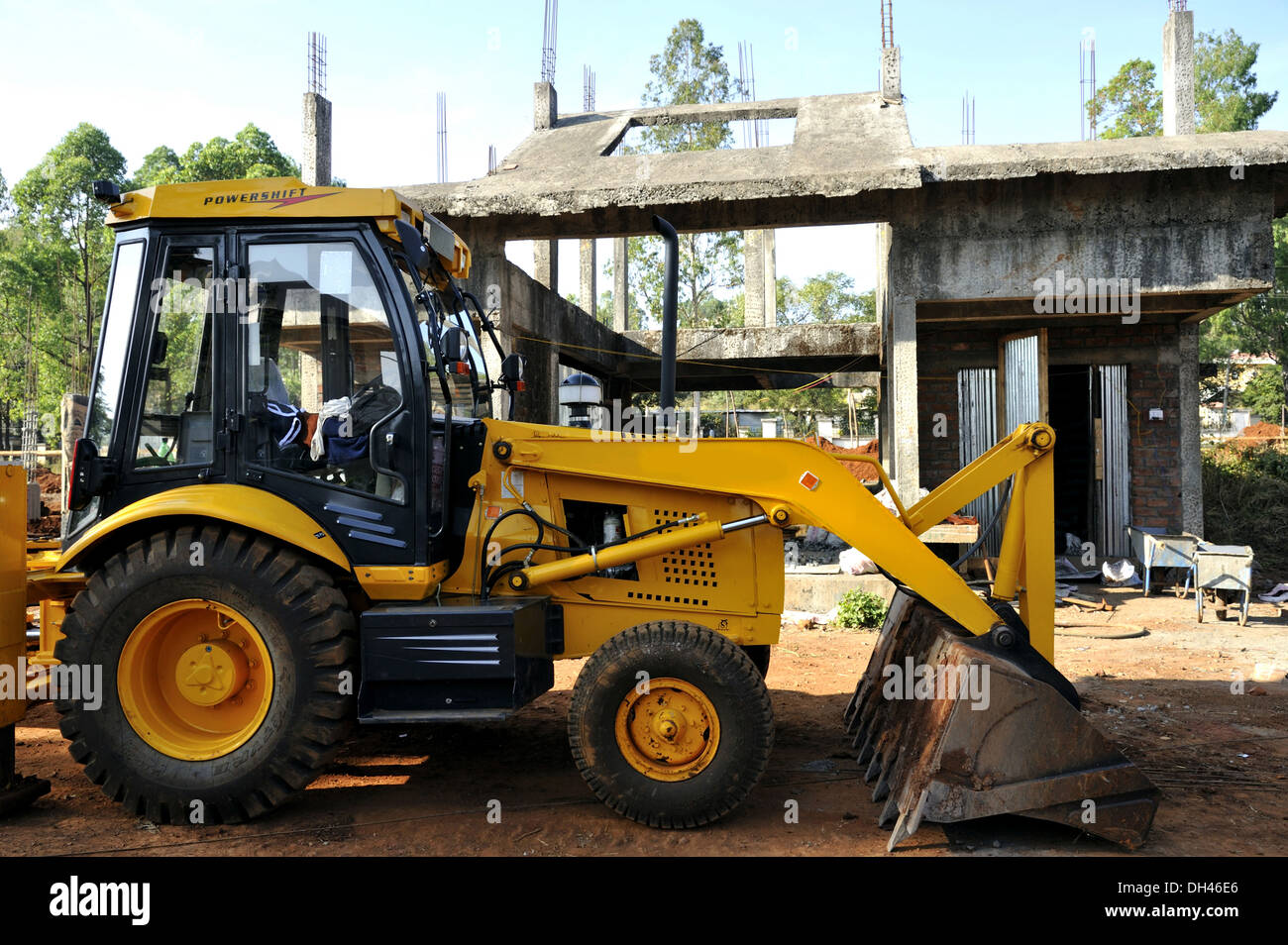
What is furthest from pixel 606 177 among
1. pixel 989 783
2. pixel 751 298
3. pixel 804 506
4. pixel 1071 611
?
pixel 751 298

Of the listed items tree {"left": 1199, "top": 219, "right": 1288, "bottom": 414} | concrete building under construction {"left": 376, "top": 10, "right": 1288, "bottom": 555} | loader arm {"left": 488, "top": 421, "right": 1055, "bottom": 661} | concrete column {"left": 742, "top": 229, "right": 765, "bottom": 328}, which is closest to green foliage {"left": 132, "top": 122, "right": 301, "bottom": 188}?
concrete column {"left": 742, "top": 229, "right": 765, "bottom": 328}

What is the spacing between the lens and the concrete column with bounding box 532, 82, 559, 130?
1520cm

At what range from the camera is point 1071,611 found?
9.99 metres

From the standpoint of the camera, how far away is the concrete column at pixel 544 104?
1520 cm

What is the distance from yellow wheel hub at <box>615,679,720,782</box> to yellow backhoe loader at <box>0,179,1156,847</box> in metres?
0.01

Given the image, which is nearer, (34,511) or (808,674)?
(34,511)

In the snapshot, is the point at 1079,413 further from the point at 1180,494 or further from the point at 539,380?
the point at 539,380

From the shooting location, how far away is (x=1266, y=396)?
1383 inches

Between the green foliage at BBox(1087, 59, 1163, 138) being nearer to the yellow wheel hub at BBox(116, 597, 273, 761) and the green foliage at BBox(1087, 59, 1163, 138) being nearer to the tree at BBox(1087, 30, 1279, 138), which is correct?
the tree at BBox(1087, 30, 1279, 138)

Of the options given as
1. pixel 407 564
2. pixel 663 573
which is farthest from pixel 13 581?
pixel 663 573

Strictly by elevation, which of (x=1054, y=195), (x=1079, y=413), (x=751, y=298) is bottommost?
(x=1079, y=413)

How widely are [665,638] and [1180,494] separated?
10.3 meters

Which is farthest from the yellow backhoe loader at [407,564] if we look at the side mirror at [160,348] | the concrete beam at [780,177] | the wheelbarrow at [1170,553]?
the wheelbarrow at [1170,553]

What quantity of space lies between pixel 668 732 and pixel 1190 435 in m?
10.4
